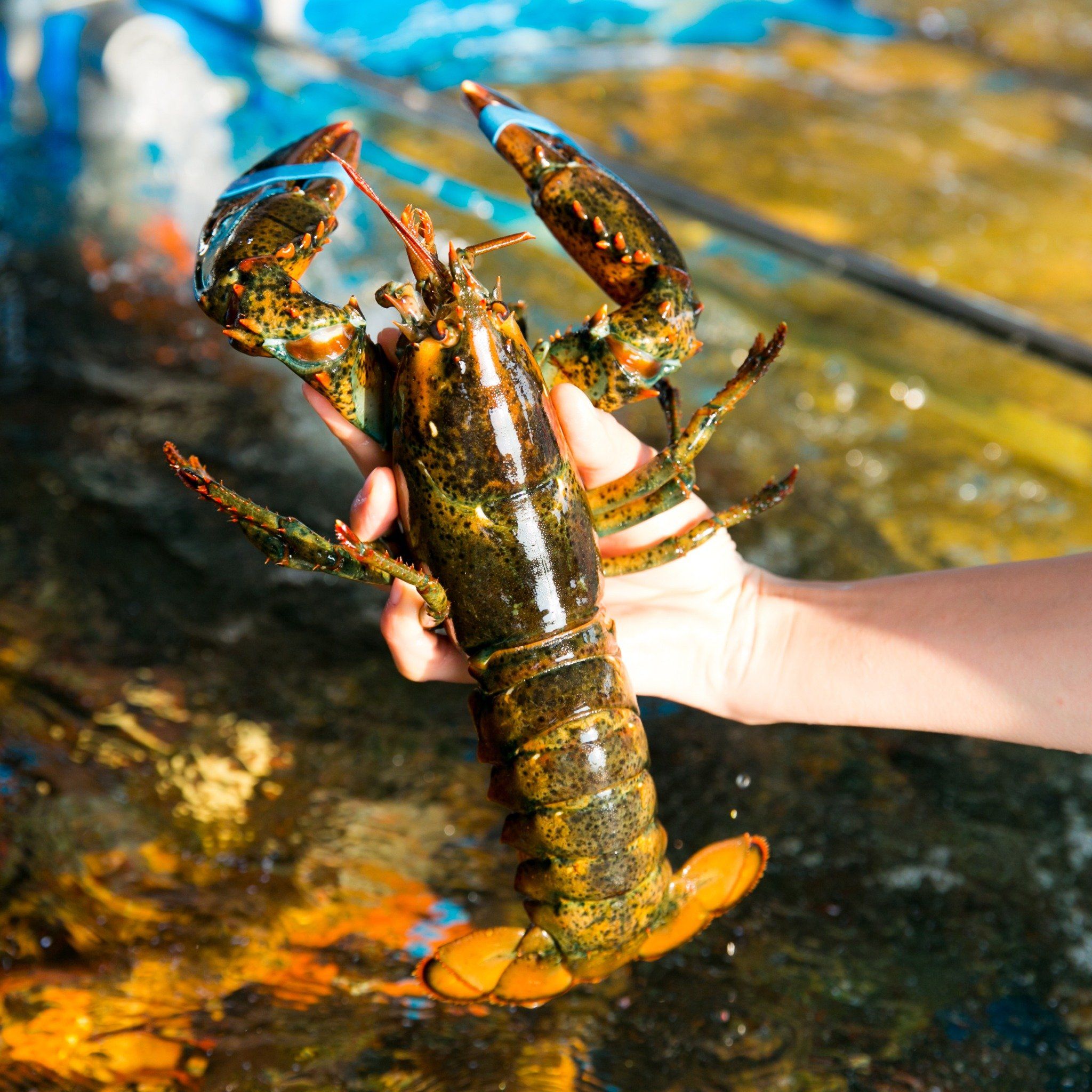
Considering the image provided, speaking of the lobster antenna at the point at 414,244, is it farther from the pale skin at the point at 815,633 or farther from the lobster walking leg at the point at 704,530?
the lobster walking leg at the point at 704,530

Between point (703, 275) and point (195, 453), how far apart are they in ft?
8.75

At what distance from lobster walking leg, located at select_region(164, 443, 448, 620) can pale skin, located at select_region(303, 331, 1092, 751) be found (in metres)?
0.10

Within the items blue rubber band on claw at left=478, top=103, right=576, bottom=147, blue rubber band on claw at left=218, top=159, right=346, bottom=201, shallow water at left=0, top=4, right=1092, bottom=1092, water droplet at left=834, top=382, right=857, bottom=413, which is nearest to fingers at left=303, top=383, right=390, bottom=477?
blue rubber band on claw at left=218, top=159, right=346, bottom=201

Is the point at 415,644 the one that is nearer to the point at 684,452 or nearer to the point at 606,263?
the point at 684,452

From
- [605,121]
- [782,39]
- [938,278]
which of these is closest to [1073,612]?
[938,278]

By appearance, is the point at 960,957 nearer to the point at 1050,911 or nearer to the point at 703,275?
the point at 1050,911

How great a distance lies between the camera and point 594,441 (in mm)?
2188

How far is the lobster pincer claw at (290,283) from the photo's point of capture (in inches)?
78.4

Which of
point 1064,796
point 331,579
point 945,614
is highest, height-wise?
point 945,614

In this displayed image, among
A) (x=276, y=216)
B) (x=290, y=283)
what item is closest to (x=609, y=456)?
(x=290, y=283)

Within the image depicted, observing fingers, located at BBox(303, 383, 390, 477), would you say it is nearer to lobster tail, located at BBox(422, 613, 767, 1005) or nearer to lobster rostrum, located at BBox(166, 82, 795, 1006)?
lobster rostrum, located at BBox(166, 82, 795, 1006)

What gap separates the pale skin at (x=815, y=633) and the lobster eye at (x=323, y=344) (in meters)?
0.08

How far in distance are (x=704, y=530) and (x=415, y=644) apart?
2.28 ft

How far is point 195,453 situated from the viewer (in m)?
4.07
